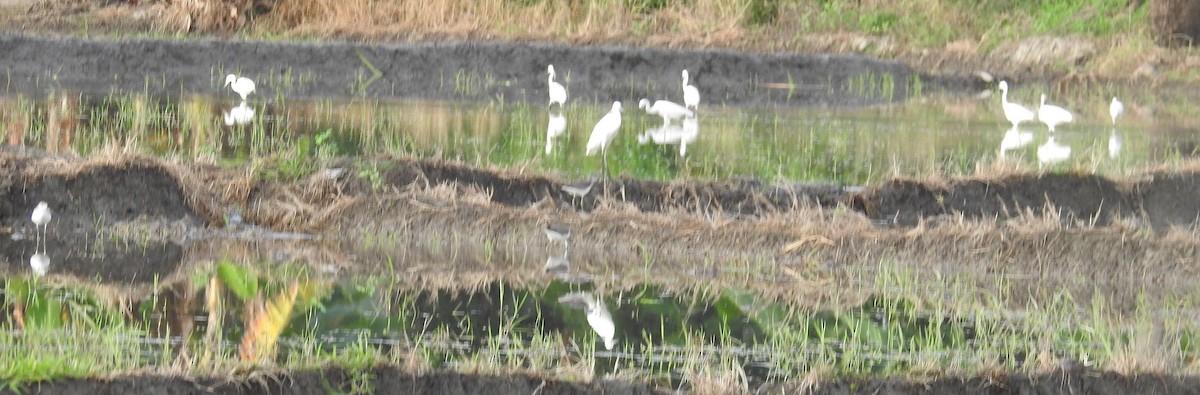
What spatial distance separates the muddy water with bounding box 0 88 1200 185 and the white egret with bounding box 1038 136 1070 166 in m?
0.01

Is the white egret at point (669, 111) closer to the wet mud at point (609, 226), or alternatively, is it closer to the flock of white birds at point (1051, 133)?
the flock of white birds at point (1051, 133)

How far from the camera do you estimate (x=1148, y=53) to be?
18.4 m

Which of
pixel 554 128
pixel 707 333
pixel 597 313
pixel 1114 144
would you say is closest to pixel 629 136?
pixel 554 128

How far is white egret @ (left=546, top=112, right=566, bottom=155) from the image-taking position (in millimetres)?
11447

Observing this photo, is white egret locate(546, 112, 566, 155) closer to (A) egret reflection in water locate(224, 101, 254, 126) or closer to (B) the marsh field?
(B) the marsh field

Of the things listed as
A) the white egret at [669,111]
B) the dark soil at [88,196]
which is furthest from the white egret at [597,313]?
the white egret at [669,111]

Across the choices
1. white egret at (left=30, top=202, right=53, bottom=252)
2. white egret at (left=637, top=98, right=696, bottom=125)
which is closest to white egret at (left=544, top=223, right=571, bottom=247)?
white egret at (left=30, top=202, right=53, bottom=252)

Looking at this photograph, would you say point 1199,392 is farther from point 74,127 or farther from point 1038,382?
point 74,127

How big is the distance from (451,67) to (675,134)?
5415 mm

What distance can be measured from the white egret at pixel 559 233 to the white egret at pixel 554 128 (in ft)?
10.3

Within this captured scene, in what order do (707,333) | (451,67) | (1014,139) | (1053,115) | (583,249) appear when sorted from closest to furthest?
(707,333) → (583,249) → (1014,139) → (1053,115) → (451,67)

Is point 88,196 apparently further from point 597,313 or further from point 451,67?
point 451,67

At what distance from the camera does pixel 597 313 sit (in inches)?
232

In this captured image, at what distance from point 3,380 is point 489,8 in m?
15.7
